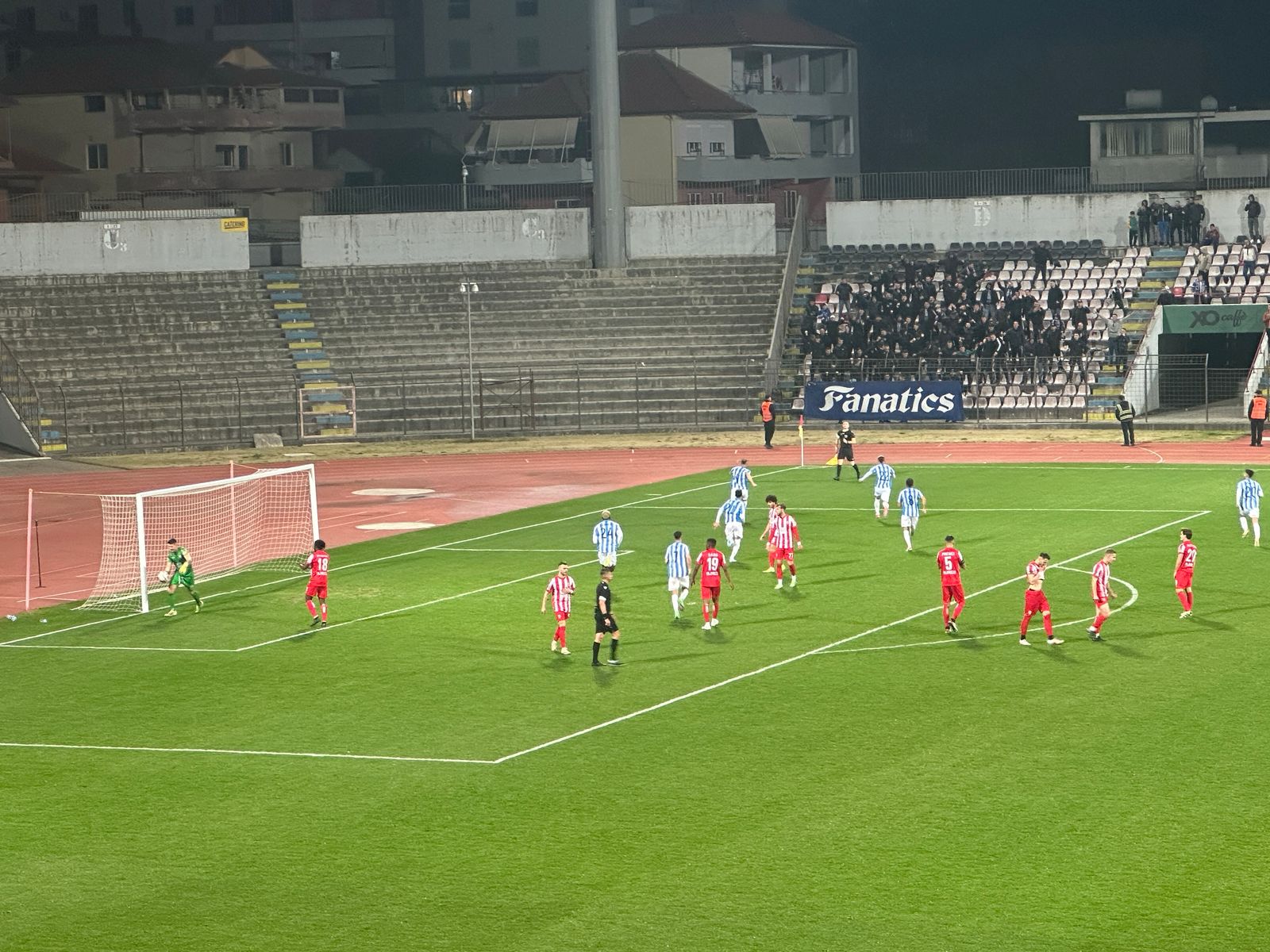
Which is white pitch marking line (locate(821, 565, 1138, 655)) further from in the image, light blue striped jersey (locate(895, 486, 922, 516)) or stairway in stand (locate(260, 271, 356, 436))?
stairway in stand (locate(260, 271, 356, 436))

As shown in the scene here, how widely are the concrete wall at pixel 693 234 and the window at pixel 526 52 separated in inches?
2136

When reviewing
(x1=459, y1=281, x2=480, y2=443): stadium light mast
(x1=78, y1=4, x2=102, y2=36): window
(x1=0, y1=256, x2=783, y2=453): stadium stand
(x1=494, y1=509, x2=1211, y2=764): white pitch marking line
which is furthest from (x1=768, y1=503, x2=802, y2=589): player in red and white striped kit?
(x1=78, y1=4, x2=102, y2=36): window

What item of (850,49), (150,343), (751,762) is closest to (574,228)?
(150,343)

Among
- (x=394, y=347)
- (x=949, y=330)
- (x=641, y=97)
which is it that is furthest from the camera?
(x=641, y=97)

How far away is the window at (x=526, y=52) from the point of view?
125 m

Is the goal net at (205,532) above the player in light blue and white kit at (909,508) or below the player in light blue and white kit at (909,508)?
below

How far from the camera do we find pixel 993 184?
9269 centimetres

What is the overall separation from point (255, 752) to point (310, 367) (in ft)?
148

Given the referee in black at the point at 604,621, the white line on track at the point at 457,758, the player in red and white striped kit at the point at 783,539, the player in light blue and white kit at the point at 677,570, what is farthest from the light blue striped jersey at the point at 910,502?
the referee in black at the point at 604,621

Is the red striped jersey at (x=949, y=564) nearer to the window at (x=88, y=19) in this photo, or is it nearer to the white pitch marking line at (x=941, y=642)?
the white pitch marking line at (x=941, y=642)

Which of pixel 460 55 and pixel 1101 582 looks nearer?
pixel 1101 582

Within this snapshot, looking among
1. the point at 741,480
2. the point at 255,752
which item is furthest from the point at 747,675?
the point at 741,480

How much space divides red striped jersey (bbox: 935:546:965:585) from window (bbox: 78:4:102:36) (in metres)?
108

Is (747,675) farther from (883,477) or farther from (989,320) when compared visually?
(989,320)
